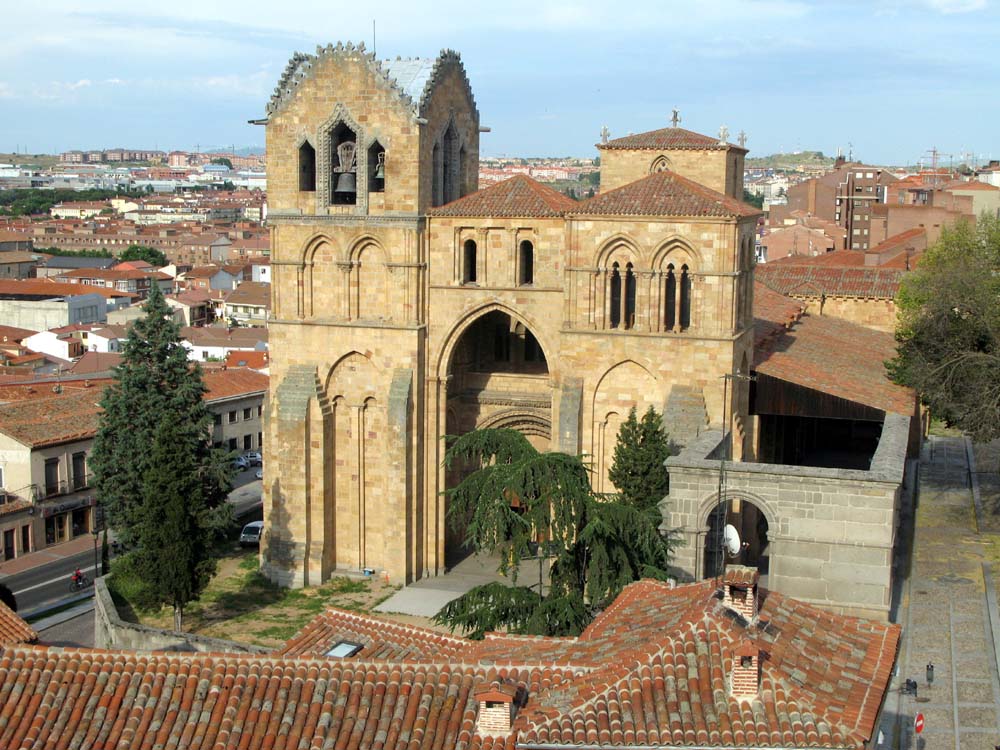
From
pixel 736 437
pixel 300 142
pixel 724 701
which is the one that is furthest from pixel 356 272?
pixel 724 701

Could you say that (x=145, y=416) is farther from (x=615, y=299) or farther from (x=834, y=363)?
(x=834, y=363)

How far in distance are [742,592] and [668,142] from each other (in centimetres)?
2985

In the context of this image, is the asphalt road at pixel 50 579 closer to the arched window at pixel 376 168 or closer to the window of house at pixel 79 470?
the window of house at pixel 79 470

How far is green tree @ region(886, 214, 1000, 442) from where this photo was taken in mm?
35531

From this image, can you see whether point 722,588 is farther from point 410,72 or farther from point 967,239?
point 967,239

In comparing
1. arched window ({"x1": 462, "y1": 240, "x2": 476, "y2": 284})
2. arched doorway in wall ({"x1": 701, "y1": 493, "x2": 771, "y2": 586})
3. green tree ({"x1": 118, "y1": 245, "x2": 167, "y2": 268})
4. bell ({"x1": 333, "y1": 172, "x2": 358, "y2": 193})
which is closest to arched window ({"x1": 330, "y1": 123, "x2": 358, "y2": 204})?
bell ({"x1": 333, "y1": 172, "x2": 358, "y2": 193})

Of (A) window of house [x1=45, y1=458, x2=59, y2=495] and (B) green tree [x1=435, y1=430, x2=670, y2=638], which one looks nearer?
(B) green tree [x1=435, y1=430, x2=670, y2=638]

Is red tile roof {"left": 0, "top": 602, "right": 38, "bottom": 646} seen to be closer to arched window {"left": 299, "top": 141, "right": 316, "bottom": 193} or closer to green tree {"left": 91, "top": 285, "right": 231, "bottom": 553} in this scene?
green tree {"left": 91, "top": 285, "right": 231, "bottom": 553}

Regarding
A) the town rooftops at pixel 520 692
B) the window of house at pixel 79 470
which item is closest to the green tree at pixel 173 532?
the town rooftops at pixel 520 692

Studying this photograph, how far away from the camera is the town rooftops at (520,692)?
51.6ft

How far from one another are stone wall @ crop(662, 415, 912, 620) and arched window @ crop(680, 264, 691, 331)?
25.5 ft

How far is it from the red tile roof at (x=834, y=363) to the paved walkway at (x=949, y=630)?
3809 mm

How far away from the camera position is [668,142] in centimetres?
4566

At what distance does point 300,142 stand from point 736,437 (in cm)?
1584
